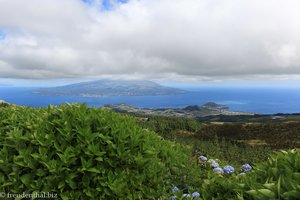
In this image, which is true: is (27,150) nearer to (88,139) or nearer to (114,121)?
(88,139)

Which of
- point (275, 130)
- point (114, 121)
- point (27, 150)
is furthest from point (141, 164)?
point (275, 130)

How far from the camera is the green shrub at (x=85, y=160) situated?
493 cm

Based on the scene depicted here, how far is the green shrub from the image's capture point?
4.93 m

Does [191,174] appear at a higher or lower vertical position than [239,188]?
lower

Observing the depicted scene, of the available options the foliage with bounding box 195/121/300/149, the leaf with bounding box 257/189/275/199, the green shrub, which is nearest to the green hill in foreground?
the green shrub

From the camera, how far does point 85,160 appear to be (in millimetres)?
4996

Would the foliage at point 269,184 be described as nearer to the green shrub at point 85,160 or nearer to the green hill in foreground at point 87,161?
the green hill in foreground at point 87,161

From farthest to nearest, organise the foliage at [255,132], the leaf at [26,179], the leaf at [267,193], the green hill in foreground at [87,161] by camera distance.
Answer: the foliage at [255,132] < the leaf at [26,179] < the green hill in foreground at [87,161] < the leaf at [267,193]

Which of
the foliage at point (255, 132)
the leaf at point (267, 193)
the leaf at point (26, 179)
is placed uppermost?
the leaf at point (267, 193)

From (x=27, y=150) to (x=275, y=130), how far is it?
172ft

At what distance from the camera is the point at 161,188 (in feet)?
17.4

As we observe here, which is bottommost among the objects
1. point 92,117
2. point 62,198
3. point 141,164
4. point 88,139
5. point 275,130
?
point 275,130

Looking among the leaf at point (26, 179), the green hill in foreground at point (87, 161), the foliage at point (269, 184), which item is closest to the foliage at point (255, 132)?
→ the green hill in foreground at point (87, 161)

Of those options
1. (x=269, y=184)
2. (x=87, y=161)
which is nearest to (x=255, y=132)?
(x=87, y=161)
